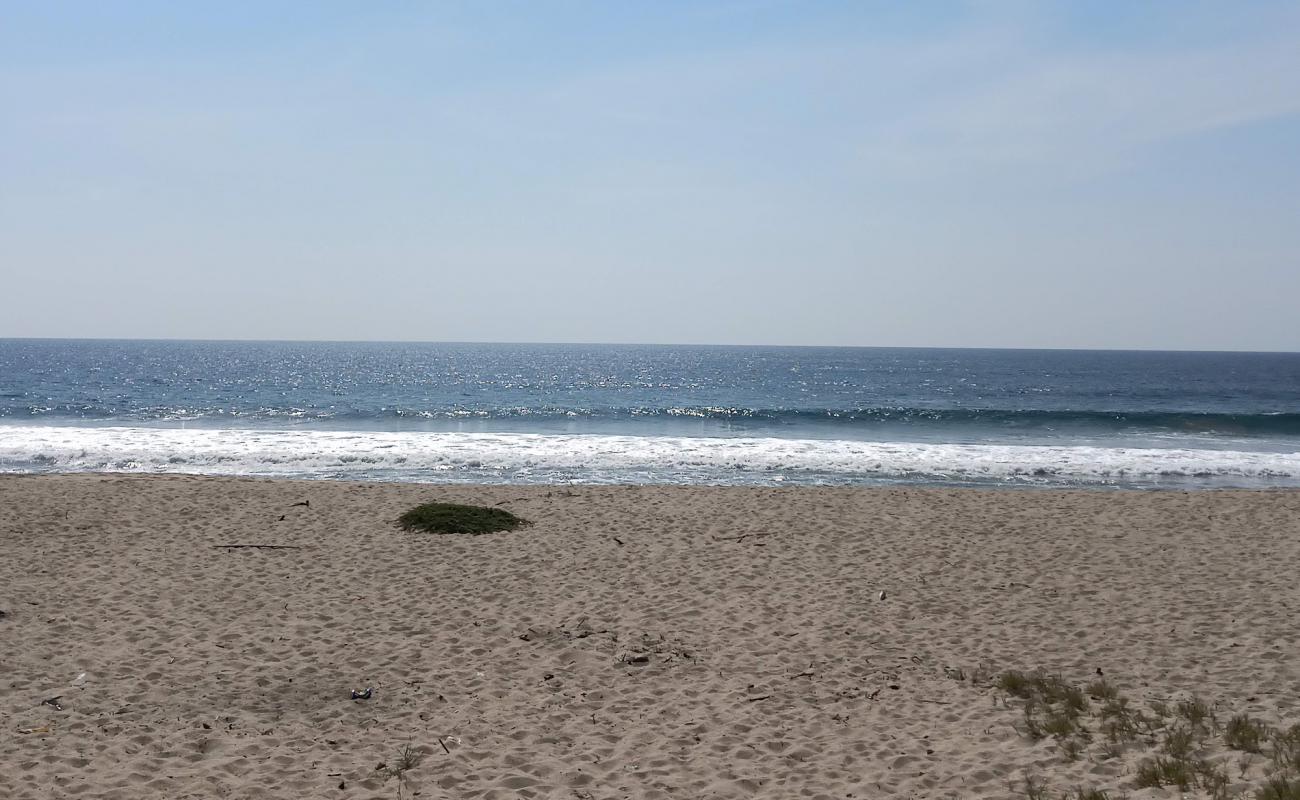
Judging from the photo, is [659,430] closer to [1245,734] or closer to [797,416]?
[797,416]

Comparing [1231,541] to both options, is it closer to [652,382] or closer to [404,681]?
[404,681]

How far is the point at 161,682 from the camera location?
24.2ft

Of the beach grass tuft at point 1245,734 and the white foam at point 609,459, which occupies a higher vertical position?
the beach grass tuft at point 1245,734

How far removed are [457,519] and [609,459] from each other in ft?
36.4

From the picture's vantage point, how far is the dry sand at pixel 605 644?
6.00m

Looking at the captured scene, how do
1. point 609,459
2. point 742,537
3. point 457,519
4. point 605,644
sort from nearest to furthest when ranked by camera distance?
point 605,644
point 742,537
point 457,519
point 609,459

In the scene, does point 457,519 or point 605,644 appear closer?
point 605,644

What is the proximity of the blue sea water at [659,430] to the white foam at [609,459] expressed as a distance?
108mm

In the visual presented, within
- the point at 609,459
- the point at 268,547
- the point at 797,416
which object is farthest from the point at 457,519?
the point at 797,416

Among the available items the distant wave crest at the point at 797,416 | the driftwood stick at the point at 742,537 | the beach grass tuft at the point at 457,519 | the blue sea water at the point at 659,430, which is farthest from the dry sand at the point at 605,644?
the distant wave crest at the point at 797,416

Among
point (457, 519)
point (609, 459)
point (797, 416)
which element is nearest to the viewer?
point (457, 519)

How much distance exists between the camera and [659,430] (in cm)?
3666

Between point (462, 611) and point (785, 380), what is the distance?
238 ft

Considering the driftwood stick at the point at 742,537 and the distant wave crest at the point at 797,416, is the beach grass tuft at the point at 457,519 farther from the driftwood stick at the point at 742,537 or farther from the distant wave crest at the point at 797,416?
the distant wave crest at the point at 797,416
